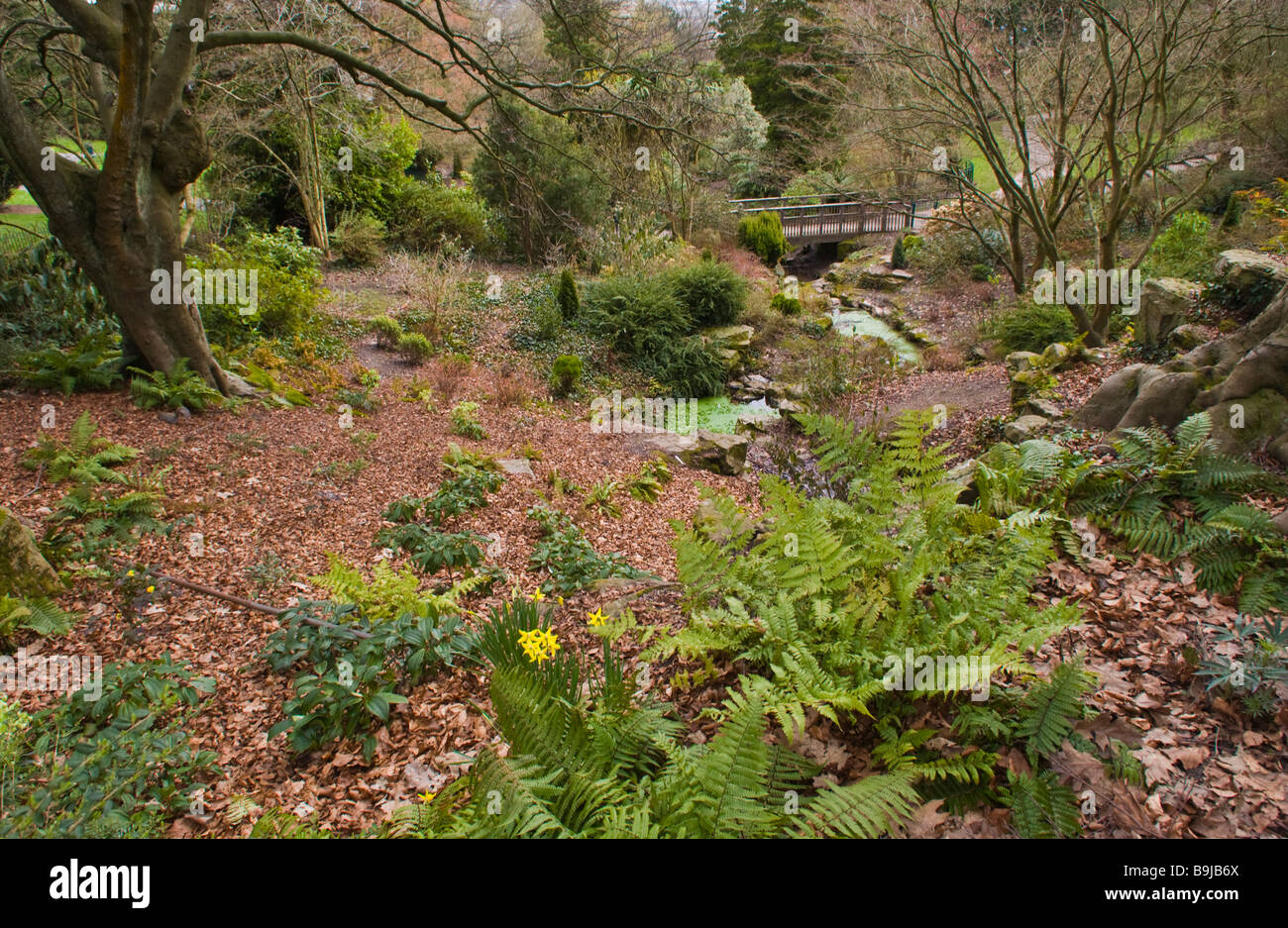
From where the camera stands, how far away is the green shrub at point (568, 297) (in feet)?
38.9

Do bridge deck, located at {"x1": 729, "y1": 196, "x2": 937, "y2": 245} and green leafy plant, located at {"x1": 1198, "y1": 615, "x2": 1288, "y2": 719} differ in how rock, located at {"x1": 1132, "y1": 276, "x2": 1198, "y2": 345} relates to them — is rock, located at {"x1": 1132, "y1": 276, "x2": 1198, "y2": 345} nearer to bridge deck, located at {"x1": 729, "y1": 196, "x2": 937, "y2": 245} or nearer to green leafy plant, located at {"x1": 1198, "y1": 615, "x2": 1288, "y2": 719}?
green leafy plant, located at {"x1": 1198, "y1": 615, "x2": 1288, "y2": 719}

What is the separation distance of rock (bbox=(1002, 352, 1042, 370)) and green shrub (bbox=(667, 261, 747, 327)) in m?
5.54

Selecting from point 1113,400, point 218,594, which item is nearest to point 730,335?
point 1113,400

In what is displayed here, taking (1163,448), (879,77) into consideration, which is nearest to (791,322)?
(879,77)

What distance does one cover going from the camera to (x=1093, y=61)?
29.7ft

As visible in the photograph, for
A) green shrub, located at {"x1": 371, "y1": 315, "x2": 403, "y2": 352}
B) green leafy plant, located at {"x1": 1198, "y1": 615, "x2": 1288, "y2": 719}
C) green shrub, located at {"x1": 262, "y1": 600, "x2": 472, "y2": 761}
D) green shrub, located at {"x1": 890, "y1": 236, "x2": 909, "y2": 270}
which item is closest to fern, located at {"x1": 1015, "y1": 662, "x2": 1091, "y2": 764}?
green leafy plant, located at {"x1": 1198, "y1": 615, "x2": 1288, "y2": 719}

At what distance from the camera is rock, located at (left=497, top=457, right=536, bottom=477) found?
6.20 metres

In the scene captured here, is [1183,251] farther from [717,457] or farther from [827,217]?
Answer: [827,217]

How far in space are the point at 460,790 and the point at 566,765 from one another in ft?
1.44

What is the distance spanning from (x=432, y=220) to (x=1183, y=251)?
13985 millimetres

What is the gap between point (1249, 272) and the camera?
6289 millimetres

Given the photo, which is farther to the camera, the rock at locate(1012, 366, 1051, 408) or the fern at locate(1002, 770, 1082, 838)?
the rock at locate(1012, 366, 1051, 408)

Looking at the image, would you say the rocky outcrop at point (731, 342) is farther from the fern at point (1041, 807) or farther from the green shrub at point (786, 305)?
the fern at point (1041, 807)
